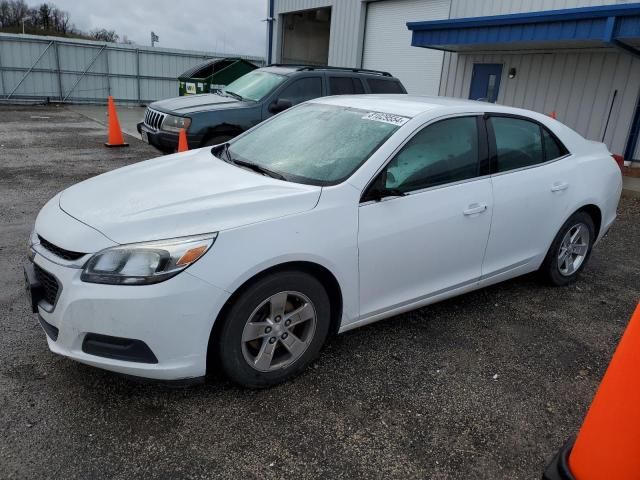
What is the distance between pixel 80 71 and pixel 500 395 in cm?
2142

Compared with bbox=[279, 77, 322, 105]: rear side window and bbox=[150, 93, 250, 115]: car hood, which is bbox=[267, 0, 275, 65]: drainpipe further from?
bbox=[279, 77, 322, 105]: rear side window

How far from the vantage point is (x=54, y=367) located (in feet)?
9.61

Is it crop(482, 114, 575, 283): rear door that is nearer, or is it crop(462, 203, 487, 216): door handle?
crop(462, 203, 487, 216): door handle

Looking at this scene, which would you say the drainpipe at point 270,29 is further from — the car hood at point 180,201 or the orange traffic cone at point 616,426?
the orange traffic cone at point 616,426

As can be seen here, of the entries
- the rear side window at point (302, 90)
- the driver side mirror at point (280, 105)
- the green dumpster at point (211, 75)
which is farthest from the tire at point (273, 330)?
the green dumpster at point (211, 75)

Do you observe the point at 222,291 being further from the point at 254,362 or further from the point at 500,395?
the point at 500,395

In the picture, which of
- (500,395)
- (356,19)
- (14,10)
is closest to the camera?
(500,395)

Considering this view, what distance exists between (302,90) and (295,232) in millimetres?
5890

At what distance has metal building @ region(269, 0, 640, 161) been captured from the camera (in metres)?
8.14

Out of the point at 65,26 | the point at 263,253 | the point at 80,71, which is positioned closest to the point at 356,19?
the point at 80,71

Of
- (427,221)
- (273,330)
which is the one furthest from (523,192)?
(273,330)

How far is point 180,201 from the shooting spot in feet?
8.94

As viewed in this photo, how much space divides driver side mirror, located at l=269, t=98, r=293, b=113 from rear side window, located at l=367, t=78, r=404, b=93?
162 centimetres

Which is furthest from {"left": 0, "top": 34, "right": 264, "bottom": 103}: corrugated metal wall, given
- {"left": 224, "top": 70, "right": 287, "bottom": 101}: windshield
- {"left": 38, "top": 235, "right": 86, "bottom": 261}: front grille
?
{"left": 38, "top": 235, "right": 86, "bottom": 261}: front grille
